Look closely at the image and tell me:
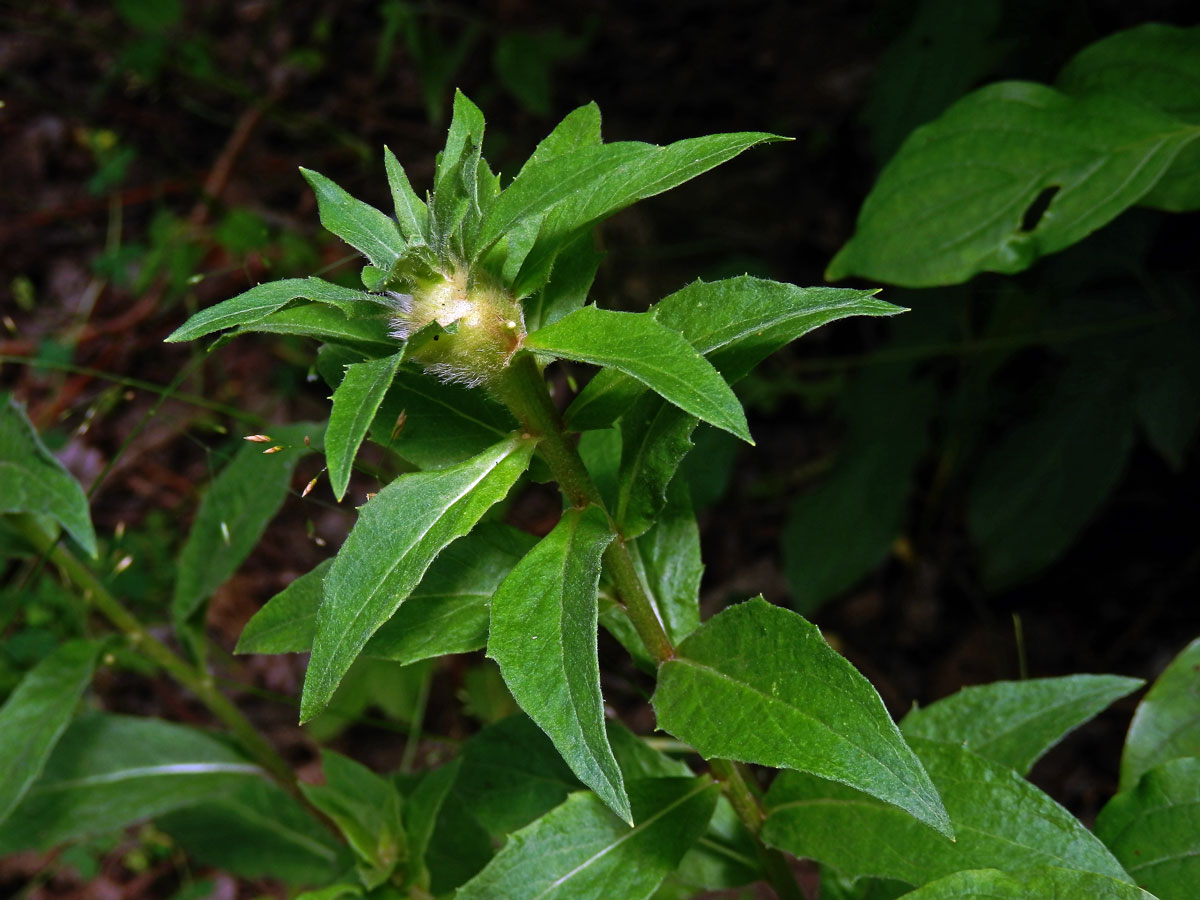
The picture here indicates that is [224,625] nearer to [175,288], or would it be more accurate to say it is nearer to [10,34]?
[175,288]

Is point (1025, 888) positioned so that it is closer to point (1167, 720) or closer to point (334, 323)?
point (1167, 720)

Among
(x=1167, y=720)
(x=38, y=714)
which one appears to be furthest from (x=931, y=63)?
(x=38, y=714)

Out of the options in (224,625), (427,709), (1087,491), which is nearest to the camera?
(1087,491)

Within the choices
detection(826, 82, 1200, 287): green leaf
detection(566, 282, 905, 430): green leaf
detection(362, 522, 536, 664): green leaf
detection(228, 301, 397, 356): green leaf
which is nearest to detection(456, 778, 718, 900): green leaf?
detection(362, 522, 536, 664): green leaf

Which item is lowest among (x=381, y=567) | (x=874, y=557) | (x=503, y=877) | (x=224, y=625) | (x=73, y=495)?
(x=224, y=625)

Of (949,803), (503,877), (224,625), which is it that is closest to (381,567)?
(503,877)

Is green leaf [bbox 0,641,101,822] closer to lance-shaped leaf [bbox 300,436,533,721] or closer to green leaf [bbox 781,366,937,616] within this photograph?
lance-shaped leaf [bbox 300,436,533,721]
